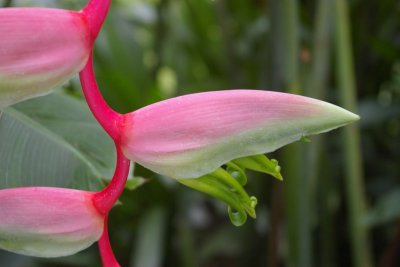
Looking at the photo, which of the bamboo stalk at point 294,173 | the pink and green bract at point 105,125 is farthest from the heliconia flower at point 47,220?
the bamboo stalk at point 294,173

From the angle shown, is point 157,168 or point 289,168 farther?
point 289,168

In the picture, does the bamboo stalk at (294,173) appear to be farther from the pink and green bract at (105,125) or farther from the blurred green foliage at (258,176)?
the pink and green bract at (105,125)

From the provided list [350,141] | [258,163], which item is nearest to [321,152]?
[350,141]

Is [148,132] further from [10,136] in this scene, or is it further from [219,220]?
[219,220]

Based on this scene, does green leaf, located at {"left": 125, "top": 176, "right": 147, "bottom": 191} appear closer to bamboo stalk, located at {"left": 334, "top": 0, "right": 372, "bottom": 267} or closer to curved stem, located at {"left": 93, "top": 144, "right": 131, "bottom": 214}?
curved stem, located at {"left": 93, "top": 144, "right": 131, "bottom": 214}

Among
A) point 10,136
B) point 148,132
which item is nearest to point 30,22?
point 148,132

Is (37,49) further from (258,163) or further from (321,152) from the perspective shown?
(321,152)

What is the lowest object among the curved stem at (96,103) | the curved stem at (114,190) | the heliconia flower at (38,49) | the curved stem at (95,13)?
the curved stem at (114,190)
